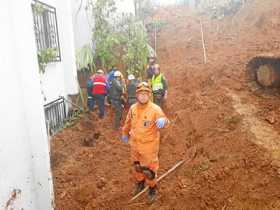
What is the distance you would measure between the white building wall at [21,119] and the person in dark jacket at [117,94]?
3.96m

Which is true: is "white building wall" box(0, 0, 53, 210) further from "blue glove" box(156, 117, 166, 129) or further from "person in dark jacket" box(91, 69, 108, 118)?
"person in dark jacket" box(91, 69, 108, 118)

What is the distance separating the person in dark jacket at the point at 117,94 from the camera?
8.38m

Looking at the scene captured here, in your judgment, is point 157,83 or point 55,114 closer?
point 157,83

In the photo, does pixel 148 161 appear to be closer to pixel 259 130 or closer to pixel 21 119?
pixel 21 119

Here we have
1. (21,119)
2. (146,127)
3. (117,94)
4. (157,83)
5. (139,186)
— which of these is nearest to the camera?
(21,119)

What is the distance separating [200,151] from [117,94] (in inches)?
120

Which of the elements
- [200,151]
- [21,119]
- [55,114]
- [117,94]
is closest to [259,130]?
[200,151]

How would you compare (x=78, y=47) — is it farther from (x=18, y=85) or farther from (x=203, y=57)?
(x=18, y=85)

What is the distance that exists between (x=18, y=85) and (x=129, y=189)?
2545 millimetres

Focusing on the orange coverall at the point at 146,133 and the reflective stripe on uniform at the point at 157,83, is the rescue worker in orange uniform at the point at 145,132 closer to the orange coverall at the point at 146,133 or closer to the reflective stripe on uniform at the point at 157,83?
the orange coverall at the point at 146,133

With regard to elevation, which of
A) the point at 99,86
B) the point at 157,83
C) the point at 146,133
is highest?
the point at 157,83

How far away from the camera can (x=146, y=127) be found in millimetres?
4738

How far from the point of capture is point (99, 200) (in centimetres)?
528

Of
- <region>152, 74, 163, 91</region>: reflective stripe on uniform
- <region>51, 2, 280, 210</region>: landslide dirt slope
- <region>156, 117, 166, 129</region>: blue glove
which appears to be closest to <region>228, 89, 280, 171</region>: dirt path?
<region>51, 2, 280, 210</region>: landslide dirt slope
